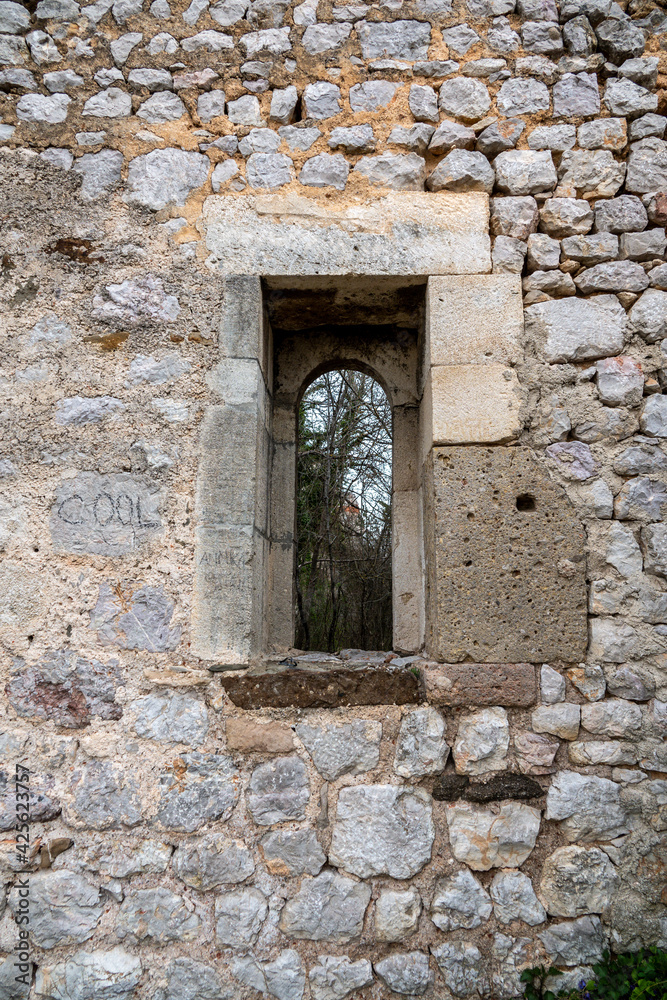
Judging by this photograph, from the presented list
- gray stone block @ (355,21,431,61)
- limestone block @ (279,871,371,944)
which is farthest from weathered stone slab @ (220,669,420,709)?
gray stone block @ (355,21,431,61)

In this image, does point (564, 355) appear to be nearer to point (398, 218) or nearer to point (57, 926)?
point (398, 218)

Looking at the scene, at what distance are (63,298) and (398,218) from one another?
1366mm

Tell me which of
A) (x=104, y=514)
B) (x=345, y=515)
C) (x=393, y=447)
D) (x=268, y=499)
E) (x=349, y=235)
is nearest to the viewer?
(x=104, y=514)

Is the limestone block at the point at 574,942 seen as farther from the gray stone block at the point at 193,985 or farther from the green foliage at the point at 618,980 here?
the gray stone block at the point at 193,985

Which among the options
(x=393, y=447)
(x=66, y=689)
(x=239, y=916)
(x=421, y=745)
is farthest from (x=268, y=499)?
(x=239, y=916)

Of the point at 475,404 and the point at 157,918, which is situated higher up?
the point at 475,404

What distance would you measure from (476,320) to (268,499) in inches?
44.7

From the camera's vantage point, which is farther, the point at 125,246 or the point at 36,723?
the point at 125,246

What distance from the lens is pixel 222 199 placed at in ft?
8.09

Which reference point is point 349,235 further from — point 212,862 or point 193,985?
point 193,985

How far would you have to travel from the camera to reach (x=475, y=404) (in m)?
2.35

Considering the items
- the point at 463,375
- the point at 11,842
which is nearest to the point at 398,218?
the point at 463,375

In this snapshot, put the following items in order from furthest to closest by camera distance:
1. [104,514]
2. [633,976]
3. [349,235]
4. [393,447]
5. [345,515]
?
[345,515], [393,447], [349,235], [104,514], [633,976]

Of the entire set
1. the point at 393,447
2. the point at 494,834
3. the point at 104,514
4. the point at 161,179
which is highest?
the point at 161,179
